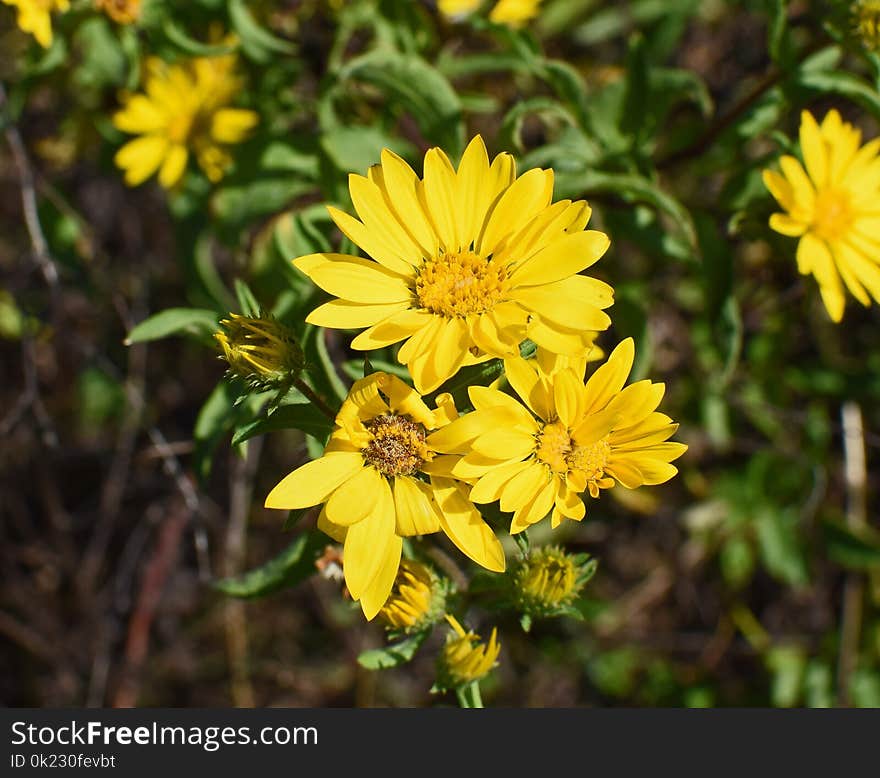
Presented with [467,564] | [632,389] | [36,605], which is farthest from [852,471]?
[36,605]

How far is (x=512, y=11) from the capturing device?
340cm

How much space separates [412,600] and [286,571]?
526 millimetres

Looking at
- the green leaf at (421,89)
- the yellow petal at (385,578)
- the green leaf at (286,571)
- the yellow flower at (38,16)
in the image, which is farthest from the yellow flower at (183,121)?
the yellow petal at (385,578)

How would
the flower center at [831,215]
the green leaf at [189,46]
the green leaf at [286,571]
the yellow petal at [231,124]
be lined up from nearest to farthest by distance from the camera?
the green leaf at [286,571] < the flower center at [831,215] < the green leaf at [189,46] < the yellow petal at [231,124]

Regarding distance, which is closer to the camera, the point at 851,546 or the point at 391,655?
the point at 391,655

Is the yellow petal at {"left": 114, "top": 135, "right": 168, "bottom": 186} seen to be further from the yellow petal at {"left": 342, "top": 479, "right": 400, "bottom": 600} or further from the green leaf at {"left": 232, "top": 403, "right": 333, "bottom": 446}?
the yellow petal at {"left": 342, "top": 479, "right": 400, "bottom": 600}

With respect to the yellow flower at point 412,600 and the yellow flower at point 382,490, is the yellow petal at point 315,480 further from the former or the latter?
the yellow flower at point 412,600

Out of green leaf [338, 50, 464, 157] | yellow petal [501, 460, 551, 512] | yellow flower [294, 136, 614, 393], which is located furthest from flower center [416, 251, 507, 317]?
green leaf [338, 50, 464, 157]

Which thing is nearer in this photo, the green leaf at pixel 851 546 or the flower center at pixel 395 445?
the flower center at pixel 395 445

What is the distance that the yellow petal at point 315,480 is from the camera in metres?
1.94

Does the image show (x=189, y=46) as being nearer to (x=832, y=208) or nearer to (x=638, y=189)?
(x=638, y=189)

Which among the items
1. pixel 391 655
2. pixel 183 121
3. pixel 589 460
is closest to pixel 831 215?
pixel 589 460

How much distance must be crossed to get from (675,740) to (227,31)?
10.8 feet

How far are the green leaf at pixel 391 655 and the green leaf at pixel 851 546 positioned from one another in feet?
8.32
